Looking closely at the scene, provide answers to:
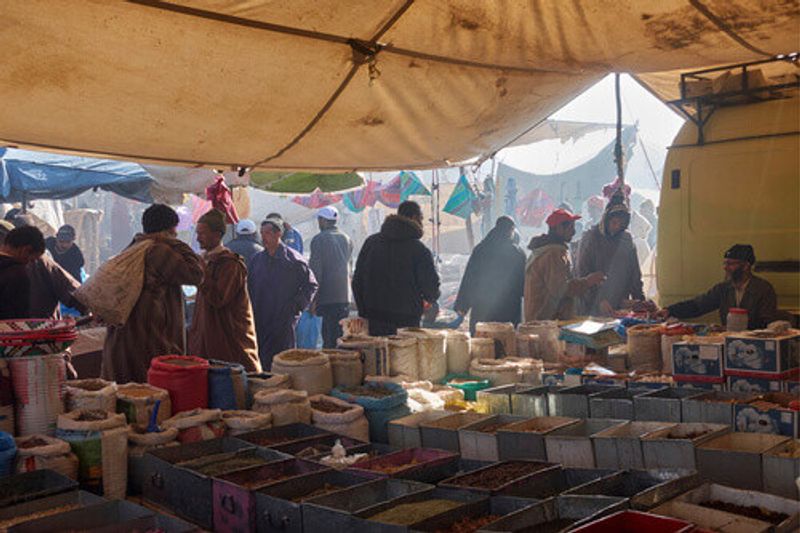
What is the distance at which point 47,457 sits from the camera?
8.65ft

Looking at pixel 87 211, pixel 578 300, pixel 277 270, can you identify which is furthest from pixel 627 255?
pixel 87 211

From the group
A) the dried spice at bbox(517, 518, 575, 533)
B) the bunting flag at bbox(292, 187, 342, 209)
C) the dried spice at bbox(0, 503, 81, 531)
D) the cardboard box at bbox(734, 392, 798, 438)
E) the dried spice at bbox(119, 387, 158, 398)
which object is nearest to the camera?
the dried spice at bbox(517, 518, 575, 533)

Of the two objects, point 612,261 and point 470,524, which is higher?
point 612,261

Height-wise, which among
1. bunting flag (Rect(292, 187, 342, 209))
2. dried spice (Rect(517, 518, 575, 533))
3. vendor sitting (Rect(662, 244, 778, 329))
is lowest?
dried spice (Rect(517, 518, 575, 533))

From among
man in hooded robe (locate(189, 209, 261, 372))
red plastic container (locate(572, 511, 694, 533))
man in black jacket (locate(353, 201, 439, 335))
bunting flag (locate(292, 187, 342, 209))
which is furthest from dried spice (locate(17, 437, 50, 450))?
bunting flag (locate(292, 187, 342, 209))

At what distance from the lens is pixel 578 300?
7215 millimetres

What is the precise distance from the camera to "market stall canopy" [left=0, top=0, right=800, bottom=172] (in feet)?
10.2

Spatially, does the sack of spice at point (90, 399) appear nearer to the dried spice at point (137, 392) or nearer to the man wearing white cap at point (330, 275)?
the dried spice at point (137, 392)

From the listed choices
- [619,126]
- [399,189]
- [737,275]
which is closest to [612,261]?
[619,126]

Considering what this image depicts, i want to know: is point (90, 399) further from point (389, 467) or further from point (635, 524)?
point (635, 524)

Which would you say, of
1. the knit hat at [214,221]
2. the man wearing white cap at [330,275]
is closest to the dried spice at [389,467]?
the knit hat at [214,221]

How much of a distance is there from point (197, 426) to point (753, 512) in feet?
6.59

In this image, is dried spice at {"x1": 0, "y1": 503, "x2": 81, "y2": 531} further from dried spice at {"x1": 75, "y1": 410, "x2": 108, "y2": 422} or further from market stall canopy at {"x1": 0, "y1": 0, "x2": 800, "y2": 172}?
market stall canopy at {"x1": 0, "y1": 0, "x2": 800, "y2": 172}

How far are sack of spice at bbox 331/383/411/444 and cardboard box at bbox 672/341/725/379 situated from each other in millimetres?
1408
